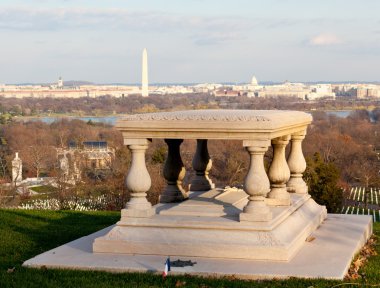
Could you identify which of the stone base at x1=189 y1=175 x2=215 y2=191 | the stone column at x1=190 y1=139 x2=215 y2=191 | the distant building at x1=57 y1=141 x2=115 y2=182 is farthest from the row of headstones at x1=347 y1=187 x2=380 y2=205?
the stone base at x1=189 y1=175 x2=215 y2=191

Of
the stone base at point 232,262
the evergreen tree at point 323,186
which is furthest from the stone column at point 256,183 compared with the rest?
the evergreen tree at point 323,186

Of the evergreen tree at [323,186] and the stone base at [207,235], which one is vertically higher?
the stone base at [207,235]

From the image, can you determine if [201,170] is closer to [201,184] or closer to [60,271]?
[201,184]

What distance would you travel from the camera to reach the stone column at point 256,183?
9.02 m

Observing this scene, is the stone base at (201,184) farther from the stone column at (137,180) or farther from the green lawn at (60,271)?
the stone column at (137,180)

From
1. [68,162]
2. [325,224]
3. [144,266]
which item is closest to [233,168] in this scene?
[68,162]

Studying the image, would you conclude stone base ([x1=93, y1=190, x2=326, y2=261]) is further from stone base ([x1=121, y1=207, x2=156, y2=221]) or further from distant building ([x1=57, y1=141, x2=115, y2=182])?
distant building ([x1=57, y1=141, x2=115, y2=182])

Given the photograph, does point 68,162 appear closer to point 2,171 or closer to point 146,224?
point 2,171

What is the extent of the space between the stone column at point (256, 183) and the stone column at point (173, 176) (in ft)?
7.47

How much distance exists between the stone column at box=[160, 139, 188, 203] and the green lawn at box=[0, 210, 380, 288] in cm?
151

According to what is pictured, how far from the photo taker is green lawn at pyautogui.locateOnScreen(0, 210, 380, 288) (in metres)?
7.61

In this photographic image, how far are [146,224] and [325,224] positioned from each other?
338 centimetres

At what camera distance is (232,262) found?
28.4 feet

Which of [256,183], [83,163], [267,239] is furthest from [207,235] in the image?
[83,163]
